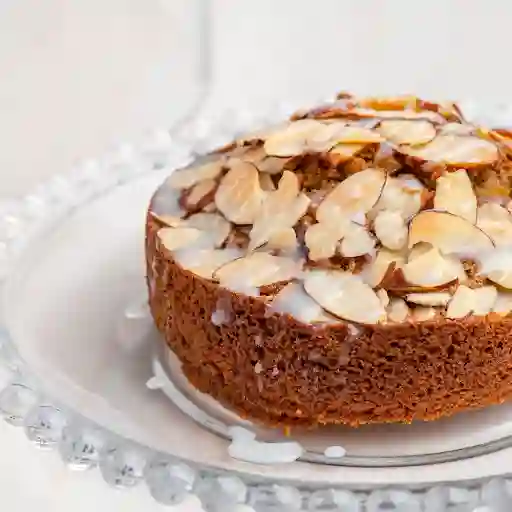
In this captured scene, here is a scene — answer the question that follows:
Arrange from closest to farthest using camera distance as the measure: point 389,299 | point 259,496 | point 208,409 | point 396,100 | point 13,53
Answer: point 259,496
point 389,299
point 208,409
point 396,100
point 13,53

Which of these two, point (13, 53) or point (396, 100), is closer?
point (396, 100)

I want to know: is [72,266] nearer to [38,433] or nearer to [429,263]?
[38,433]

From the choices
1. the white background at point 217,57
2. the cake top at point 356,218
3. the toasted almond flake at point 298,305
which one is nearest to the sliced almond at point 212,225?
the cake top at point 356,218

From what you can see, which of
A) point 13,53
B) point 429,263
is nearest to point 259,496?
point 429,263

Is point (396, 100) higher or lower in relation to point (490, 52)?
higher

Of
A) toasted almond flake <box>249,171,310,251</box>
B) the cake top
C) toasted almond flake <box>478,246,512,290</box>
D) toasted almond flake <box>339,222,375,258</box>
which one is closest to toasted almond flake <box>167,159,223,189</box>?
the cake top

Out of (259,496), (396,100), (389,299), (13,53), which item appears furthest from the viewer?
(13,53)

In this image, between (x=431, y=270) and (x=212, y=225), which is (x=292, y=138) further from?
(x=431, y=270)
